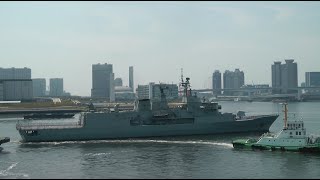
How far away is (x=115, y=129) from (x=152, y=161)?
1902 cm

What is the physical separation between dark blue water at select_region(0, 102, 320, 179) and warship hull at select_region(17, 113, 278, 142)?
3.31 meters

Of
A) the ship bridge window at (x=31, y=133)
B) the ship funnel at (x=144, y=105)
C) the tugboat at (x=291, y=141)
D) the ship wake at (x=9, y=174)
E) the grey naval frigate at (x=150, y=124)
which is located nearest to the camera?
the ship wake at (x=9, y=174)

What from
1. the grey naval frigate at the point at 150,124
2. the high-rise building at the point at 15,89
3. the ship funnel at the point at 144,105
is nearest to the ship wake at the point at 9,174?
the grey naval frigate at the point at 150,124

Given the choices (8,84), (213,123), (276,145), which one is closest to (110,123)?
(213,123)

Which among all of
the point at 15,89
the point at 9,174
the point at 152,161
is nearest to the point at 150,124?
the point at 152,161

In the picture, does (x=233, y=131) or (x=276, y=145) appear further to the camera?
(x=233, y=131)

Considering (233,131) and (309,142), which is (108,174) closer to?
(309,142)

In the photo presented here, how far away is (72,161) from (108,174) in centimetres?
755

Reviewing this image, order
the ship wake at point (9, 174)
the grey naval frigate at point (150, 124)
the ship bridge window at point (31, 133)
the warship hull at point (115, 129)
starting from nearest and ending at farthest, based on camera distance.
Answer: the ship wake at point (9, 174), the ship bridge window at point (31, 133), the warship hull at point (115, 129), the grey naval frigate at point (150, 124)

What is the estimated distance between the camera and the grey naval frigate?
57.2m

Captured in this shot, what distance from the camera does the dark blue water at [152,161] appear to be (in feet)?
114

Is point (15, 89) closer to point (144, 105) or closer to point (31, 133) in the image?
point (31, 133)

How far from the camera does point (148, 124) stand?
59781 millimetres

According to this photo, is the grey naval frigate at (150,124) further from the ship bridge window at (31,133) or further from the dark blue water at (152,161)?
the dark blue water at (152,161)
